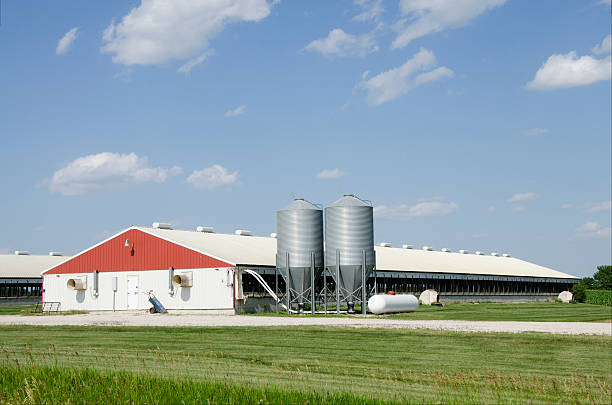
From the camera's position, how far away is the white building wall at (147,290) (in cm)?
4988

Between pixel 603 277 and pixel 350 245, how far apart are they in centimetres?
7819

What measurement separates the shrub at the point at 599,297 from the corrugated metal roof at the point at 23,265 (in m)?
56.5

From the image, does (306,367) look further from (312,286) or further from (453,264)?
(453,264)

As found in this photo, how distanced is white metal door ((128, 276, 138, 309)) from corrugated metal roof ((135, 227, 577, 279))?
13.0ft

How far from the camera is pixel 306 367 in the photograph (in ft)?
56.9

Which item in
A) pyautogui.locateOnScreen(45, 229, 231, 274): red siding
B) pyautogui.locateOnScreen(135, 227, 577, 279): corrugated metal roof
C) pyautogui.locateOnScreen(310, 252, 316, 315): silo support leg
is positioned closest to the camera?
pyautogui.locateOnScreen(310, 252, 316, 315): silo support leg

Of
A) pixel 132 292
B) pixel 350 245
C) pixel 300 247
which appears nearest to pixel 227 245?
pixel 132 292

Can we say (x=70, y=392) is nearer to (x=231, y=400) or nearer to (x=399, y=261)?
(x=231, y=400)

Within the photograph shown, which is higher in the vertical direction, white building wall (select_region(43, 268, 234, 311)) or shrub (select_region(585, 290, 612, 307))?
white building wall (select_region(43, 268, 234, 311))

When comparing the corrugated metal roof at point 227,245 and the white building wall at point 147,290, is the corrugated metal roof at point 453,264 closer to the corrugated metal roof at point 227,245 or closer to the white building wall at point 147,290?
the corrugated metal roof at point 227,245

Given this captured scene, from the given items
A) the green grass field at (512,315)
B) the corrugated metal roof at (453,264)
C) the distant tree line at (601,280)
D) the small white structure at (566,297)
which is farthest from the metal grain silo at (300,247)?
the distant tree line at (601,280)

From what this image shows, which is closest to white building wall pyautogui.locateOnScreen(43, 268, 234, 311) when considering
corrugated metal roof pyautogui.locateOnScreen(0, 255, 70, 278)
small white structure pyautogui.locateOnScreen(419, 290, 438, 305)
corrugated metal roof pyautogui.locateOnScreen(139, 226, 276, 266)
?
corrugated metal roof pyautogui.locateOnScreen(139, 226, 276, 266)

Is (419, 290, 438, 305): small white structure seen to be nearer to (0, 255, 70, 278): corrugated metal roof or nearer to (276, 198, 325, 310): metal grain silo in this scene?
(276, 198, 325, 310): metal grain silo

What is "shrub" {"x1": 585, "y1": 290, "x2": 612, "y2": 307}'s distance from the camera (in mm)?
70188
